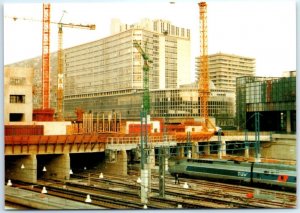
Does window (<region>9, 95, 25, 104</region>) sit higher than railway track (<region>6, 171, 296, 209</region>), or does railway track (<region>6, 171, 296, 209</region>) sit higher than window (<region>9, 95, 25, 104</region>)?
window (<region>9, 95, 25, 104</region>)

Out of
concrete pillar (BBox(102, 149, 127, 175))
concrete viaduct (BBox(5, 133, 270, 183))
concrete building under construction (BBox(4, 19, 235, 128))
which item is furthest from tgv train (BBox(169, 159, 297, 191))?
concrete building under construction (BBox(4, 19, 235, 128))

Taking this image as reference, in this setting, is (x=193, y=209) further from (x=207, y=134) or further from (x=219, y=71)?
(x=219, y=71)

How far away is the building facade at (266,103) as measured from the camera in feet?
134

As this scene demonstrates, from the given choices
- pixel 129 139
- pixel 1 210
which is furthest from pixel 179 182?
pixel 1 210

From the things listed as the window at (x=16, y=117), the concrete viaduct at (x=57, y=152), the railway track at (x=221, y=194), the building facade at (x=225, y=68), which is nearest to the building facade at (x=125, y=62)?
the building facade at (x=225, y=68)

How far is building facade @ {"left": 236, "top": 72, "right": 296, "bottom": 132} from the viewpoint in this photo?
40.8 metres

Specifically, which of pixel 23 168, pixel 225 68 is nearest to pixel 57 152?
pixel 23 168

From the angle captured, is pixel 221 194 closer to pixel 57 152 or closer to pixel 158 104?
pixel 57 152

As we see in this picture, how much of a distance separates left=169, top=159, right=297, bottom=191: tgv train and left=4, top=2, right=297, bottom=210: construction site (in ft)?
0.20

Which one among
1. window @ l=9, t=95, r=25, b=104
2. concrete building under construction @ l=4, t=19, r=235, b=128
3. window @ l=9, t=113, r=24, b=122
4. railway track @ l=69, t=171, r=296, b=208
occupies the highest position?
concrete building under construction @ l=4, t=19, r=235, b=128

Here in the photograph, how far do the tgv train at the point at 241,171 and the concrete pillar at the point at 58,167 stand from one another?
7.06m

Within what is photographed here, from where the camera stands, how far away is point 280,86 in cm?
4206

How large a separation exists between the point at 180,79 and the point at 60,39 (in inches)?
1434

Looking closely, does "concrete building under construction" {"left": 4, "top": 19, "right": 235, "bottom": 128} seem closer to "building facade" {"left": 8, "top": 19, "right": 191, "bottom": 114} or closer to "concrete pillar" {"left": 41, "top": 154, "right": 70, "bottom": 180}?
"building facade" {"left": 8, "top": 19, "right": 191, "bottom": 114}
